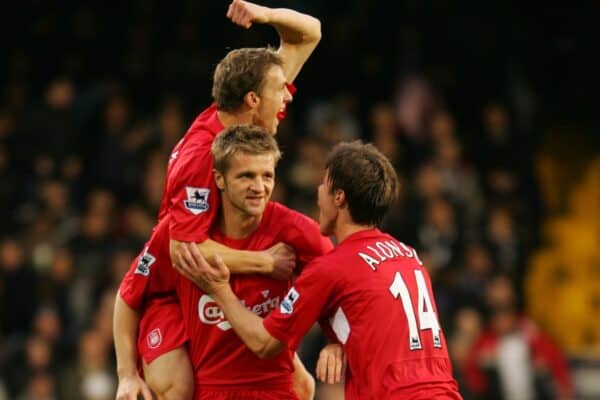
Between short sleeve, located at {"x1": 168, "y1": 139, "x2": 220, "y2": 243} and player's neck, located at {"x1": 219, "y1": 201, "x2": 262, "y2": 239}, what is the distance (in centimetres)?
10

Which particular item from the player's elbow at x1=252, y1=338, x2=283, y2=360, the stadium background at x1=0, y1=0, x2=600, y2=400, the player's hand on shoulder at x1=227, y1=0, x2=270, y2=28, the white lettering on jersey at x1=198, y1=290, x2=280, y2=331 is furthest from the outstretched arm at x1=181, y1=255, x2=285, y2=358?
the stadium background at x1=0, y1=0, x2=600, y2=400

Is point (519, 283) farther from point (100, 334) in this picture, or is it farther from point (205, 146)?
point (205, 146)

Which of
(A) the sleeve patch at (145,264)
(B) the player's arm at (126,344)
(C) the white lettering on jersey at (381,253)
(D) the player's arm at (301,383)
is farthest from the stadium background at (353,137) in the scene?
(C) the white lettering on jersey at (381,253)

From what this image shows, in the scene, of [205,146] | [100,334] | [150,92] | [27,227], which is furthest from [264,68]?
[150,92]

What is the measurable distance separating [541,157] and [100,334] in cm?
506

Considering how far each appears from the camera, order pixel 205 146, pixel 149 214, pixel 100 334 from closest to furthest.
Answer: pixel 205 146
pixel 100 334
pixel 149 214

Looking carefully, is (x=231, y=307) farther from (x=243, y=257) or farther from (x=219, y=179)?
(x=219, y=179)

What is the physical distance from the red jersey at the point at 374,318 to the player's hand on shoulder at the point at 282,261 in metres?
0.27

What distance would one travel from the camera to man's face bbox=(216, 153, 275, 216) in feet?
17.5

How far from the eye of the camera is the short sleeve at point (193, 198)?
17.8ft

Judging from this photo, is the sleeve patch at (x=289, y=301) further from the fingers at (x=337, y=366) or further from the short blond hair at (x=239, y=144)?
the short blond hair at (x=239, y=144)

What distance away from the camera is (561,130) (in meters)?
13.6

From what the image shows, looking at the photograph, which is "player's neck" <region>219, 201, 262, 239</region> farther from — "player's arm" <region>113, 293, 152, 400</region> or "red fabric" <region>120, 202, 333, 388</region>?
"player's arm" <region>113, 293, 152, 400</region>

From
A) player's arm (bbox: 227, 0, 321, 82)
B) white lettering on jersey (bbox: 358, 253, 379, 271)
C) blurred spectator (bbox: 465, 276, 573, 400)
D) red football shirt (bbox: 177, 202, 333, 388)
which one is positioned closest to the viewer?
white lettering on jersey (bbox: 358, 253, 379, 271)
